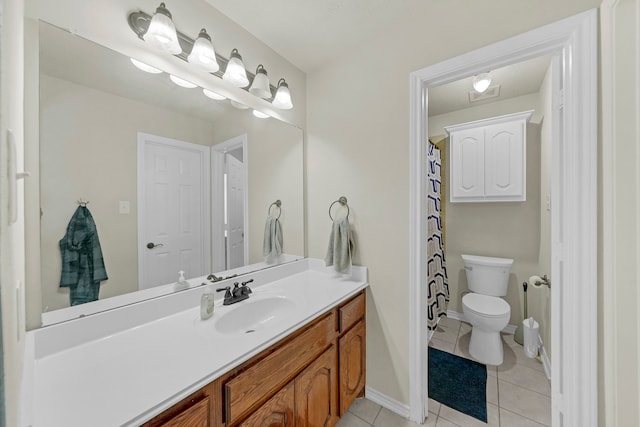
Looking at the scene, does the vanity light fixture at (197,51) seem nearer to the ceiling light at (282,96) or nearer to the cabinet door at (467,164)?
the ceiling light at (282,96)

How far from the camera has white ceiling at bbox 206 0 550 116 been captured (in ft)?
4.50

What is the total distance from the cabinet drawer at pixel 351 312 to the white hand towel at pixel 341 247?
21 centimetres

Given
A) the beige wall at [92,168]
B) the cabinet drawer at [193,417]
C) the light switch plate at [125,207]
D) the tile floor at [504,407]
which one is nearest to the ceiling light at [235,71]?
the beige wall at [92,168]

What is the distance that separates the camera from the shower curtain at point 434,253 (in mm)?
2283

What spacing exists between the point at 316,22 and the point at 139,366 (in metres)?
1.88

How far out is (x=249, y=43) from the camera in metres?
1.55

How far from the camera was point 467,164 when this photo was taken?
8.27ft

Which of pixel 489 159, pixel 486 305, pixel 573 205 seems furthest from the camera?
pixel 489 159

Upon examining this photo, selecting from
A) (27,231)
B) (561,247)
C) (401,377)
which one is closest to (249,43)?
(27,231)

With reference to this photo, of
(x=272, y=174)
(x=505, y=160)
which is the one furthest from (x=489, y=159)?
(x=272, y=174)

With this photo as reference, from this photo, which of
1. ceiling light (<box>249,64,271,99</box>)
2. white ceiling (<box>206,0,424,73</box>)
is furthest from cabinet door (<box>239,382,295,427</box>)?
white ceiling (<box>206,0,424,73</box>)

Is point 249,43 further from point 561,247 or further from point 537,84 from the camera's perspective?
point 537,84

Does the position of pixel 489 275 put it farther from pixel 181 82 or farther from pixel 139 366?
pixel 181 82

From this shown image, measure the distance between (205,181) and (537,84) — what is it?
2879 mm
